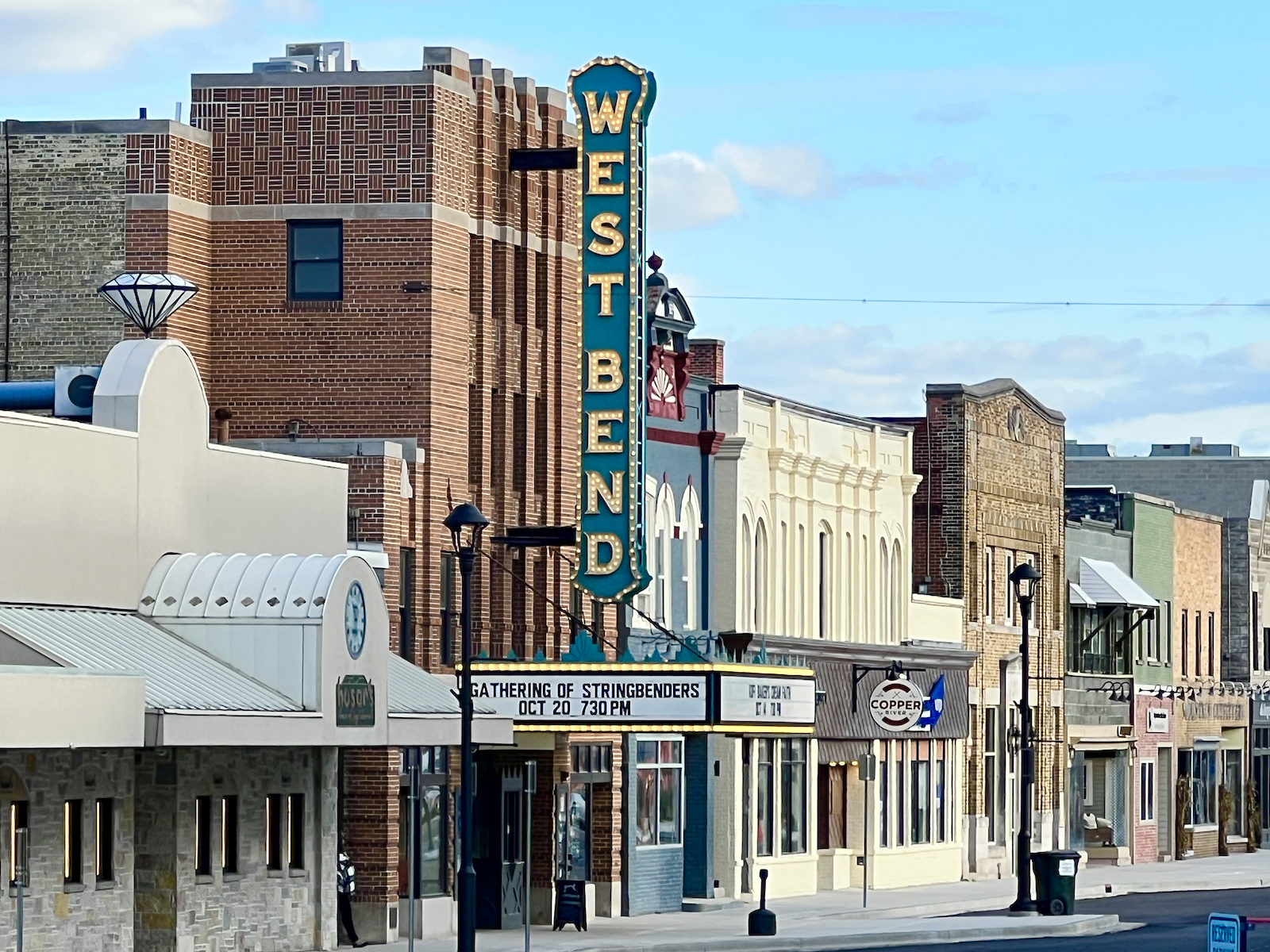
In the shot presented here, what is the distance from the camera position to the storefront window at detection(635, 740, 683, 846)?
47.0 metres

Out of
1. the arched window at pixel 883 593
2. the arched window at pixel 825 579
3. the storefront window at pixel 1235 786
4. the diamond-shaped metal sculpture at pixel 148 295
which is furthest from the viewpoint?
the storefront window at pixel 1235 786

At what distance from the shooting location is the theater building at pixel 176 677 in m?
30.3

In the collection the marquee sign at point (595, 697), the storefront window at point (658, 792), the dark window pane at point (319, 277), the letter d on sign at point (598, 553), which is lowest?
the storefront window at point (658, 792)

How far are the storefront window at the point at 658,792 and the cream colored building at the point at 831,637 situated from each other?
1.21 m

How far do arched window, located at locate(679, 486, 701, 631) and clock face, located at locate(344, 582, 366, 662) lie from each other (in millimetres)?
15378

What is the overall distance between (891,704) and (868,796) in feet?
23.0

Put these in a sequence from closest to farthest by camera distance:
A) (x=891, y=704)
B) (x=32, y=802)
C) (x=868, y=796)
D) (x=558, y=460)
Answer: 1. (x=32, y=802)
2. (x=558, y=460)
3. (x=891, y=704)
4. (x=868, y=796)

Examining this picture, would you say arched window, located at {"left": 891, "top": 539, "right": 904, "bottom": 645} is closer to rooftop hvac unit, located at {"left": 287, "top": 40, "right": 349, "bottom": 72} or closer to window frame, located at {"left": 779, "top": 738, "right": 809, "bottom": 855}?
window frame, located at {"left": 779, "top": 738, "right": 809, "bottom": 855}

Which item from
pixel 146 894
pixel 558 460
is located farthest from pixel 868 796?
pixel 146 894

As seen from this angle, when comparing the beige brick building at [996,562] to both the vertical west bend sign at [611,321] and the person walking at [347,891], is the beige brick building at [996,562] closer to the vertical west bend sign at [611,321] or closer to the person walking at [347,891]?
the vertical west bend sign at [611,321]

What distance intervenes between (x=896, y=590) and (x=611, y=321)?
19.2 m

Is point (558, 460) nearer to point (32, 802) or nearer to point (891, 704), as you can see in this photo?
point (891, 704)

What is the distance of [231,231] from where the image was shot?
41125 mm

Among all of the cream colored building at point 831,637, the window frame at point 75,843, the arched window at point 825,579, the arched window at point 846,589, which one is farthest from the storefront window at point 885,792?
the window frame at point 75,843
